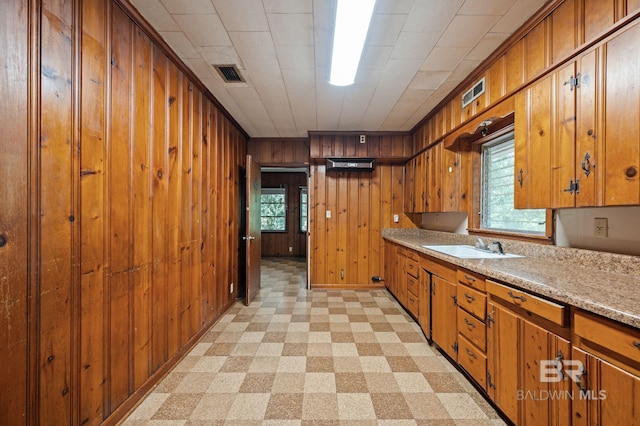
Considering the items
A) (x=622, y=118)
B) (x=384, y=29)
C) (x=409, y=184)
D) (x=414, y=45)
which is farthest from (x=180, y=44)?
(x=409, y=184)

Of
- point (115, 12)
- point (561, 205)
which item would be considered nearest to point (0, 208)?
point (115, 12)

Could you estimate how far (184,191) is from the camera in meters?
2.20

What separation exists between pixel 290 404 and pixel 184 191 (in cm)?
188

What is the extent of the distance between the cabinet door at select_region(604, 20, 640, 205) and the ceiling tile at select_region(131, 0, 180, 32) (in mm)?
2533

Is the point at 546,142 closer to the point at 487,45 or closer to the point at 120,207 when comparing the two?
the point at 487,45

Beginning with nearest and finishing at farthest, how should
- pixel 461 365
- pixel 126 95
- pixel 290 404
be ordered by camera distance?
pixel 126 95, pixel 290 404, pixel 461 365

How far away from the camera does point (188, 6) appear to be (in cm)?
153

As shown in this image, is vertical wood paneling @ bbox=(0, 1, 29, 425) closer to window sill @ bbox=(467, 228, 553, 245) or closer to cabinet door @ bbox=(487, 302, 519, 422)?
cabinet door @ bbox=(487, 302, 519, 422)

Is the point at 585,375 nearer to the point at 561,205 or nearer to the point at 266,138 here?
the point at 561,205

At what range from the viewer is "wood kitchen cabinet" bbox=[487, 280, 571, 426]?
1.12 m

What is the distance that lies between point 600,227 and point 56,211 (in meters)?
2.98

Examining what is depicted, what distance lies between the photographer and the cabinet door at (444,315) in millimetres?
2004

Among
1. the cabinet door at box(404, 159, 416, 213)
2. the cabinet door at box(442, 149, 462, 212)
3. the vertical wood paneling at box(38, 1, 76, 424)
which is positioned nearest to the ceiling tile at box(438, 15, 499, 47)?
the cabinet door at box(442, 149, 462, 212)

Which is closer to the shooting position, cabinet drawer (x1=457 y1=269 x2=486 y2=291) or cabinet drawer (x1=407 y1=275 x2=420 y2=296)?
cabinet drawer (x1=457 y1=269 x2=486 y2=291)
